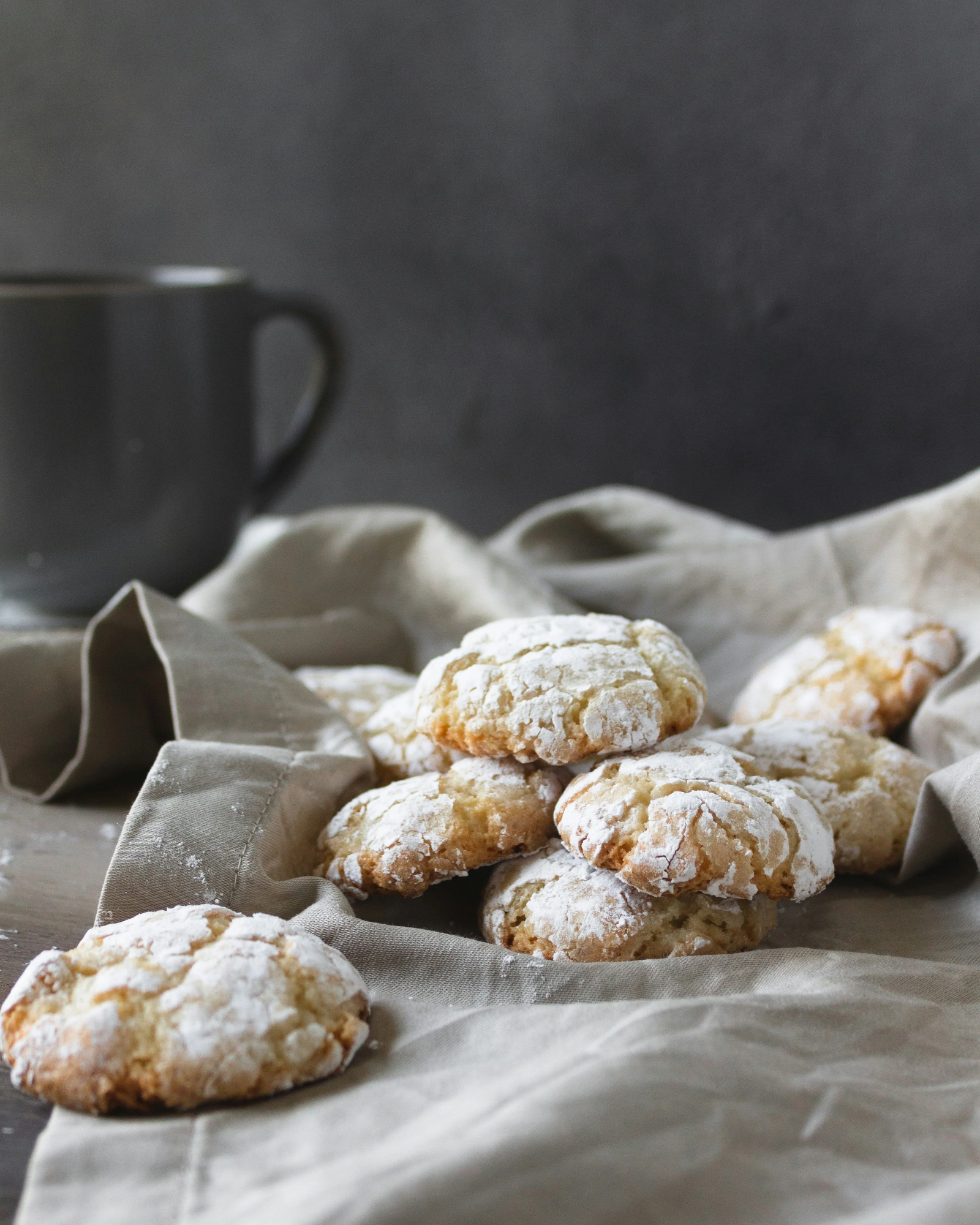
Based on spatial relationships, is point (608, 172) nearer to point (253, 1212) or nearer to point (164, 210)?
point (164, 210)

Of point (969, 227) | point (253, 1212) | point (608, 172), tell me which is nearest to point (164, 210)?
point (608, 172)

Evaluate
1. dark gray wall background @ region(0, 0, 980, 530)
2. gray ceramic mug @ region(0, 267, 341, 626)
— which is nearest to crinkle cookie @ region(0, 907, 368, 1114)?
gray ceramic mug @ region(0, 267, 341, 626)

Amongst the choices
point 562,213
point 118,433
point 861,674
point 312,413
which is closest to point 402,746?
point 861,674

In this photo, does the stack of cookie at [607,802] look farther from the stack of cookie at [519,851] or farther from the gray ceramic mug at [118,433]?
the gray ceramic mug at [118,433]

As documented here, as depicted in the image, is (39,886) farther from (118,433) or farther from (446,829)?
(118,433)

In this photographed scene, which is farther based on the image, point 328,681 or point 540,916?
point 328,681

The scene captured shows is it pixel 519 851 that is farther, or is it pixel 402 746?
pixel 402 746
